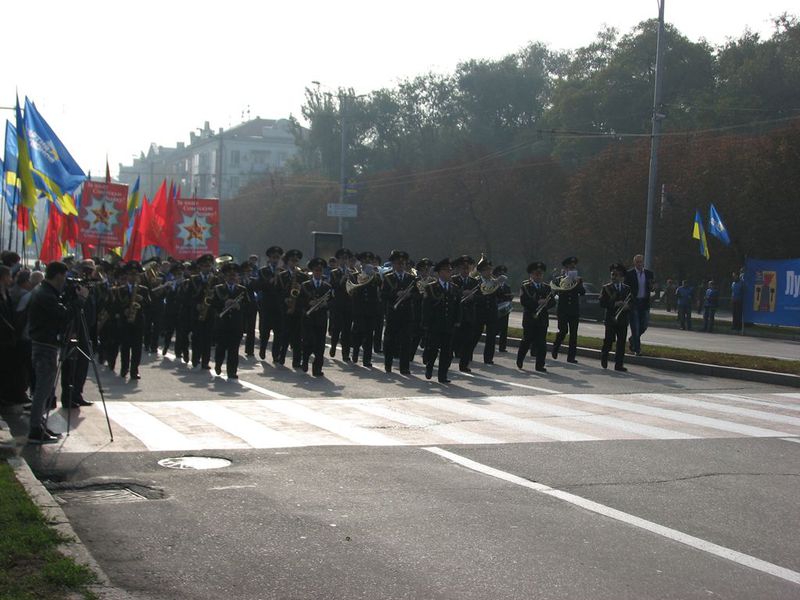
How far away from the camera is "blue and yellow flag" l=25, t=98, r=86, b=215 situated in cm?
2099

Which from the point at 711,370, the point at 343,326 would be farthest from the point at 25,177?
the point at 711,370

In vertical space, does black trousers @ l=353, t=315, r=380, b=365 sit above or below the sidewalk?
above

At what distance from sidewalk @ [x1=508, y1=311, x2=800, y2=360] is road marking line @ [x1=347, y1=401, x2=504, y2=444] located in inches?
487

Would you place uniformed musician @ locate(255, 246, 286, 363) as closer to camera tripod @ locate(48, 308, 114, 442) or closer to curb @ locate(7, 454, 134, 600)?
camera tripod @ locate(48, 308, 114, 442)

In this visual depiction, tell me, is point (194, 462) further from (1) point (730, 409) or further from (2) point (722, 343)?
(2) point (722, 343)

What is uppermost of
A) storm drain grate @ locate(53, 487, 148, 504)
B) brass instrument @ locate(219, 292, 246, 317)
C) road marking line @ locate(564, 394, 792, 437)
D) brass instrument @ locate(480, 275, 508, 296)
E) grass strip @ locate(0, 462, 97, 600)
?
brass instrument @ locate(480, 275, 508, 296)

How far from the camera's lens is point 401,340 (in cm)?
1730

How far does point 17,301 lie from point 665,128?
166ft

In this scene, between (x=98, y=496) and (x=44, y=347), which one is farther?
(x=44, y=347)

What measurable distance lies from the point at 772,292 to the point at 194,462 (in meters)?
24.0

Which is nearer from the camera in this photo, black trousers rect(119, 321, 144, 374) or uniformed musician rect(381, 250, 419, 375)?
black trousers rect(119, 321, 144, 374)

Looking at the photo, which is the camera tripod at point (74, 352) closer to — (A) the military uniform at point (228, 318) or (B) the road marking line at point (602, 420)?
(A) the military uniform at point (228, 318)

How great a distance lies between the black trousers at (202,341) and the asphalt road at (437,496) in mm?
3682

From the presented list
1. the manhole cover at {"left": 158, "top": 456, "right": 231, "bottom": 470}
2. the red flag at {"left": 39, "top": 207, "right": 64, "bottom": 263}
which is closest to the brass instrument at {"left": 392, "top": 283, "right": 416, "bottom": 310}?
the manhole cover at {"left": 158, "top": 456, "right": 231, "bottom": 470}
